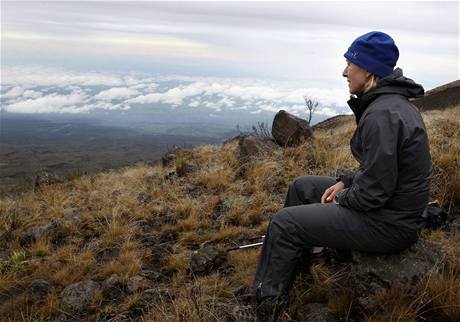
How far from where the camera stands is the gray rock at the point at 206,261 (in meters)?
4.88

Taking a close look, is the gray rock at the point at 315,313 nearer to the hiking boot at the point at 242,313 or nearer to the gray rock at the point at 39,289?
the hiking boot at the point at 242,313

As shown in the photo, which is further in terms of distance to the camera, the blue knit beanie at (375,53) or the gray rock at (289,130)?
the gray rock at (289,130)

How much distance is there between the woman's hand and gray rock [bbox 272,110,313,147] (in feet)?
21.6

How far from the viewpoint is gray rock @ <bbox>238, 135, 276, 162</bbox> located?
379 inches

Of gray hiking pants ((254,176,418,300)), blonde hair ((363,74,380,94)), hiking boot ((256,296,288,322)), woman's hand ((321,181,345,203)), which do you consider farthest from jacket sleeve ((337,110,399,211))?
hiking boot ((256,296,288,322))

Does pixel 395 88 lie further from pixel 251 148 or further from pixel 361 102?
pixel 251 148

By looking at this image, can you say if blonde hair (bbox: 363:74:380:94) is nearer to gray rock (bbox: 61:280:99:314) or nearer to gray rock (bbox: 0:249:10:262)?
gray rock (bbox: 61:280:99:314)

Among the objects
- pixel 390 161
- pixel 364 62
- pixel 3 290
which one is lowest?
pixel 3 290

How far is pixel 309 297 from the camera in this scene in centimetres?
373

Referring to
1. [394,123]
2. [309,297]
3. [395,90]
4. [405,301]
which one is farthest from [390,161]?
[309,297]

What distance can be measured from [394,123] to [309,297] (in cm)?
163

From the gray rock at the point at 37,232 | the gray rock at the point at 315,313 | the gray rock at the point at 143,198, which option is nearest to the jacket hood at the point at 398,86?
the gray rock at the point at 315,313

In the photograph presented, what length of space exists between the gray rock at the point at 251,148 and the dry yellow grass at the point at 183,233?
0.69 feet

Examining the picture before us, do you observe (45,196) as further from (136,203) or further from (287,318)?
(287,318)
